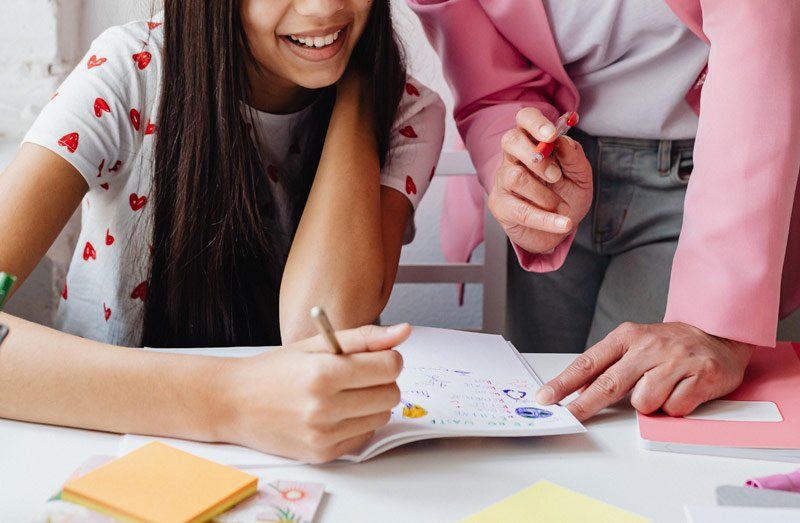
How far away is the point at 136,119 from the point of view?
1.11 m

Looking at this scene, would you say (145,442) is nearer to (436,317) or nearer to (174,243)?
(174,243)

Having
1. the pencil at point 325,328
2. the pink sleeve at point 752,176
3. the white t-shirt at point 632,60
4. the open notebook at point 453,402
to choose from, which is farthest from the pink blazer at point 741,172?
the pencil at point 325,328

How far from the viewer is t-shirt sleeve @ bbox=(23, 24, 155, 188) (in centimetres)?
102

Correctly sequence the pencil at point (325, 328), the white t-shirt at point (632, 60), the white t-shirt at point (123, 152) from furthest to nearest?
the white t-shirt at point (632, 60) < the white t-shirt at point (123, 152) < the pencil at point (325, 328)

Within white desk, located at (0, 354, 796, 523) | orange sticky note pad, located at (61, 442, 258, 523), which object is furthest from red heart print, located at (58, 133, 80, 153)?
orange sticky note pad, located at (61, 442, 258, 523)

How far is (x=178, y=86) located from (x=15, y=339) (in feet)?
1.29

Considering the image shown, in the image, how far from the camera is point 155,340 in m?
1.15

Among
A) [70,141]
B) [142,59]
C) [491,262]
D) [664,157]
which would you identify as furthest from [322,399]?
[491,262]

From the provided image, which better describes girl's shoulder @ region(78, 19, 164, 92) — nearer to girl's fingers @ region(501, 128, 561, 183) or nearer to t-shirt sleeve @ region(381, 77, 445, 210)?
t-shirt sleeve @ region(381, 77, 445, 210)

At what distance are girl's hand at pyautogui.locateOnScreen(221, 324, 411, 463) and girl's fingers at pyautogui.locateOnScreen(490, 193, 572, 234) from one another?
33 cm

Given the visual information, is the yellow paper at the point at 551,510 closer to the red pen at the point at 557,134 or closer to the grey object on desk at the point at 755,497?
the grey object on desk at the point at 755,497

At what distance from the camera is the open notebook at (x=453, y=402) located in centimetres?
75

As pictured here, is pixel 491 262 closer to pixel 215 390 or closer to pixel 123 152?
pixel 123 152

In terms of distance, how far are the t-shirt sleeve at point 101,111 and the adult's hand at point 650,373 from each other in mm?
596
